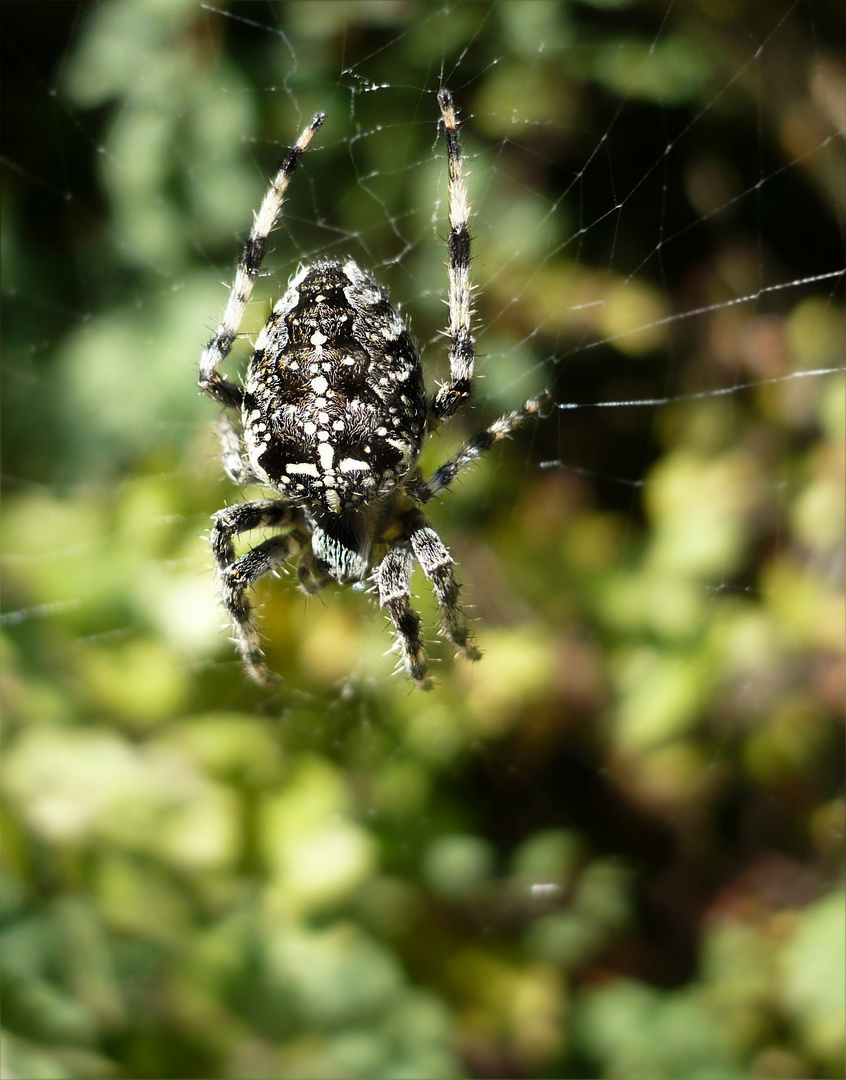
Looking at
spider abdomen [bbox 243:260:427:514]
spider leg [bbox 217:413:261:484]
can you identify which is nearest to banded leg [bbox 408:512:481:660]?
spider abdomen [bbox 243:260:427:514]

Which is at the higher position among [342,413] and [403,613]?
[342,413]

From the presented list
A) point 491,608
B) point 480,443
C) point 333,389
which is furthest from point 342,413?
point 491,608

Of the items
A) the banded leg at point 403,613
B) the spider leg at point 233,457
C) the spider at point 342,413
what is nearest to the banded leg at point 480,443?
the spider at point 342,413

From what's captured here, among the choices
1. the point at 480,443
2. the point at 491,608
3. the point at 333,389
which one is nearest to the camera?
the point at 333,389

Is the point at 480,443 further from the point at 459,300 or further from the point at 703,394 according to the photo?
the point at 703,394

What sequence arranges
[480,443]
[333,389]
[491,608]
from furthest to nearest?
[491,608], [480,443], [333,389]

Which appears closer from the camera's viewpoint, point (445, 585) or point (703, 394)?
point (445, 585)

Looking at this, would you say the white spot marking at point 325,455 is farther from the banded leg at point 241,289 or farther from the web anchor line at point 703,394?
the web anchor line at point 703,394
